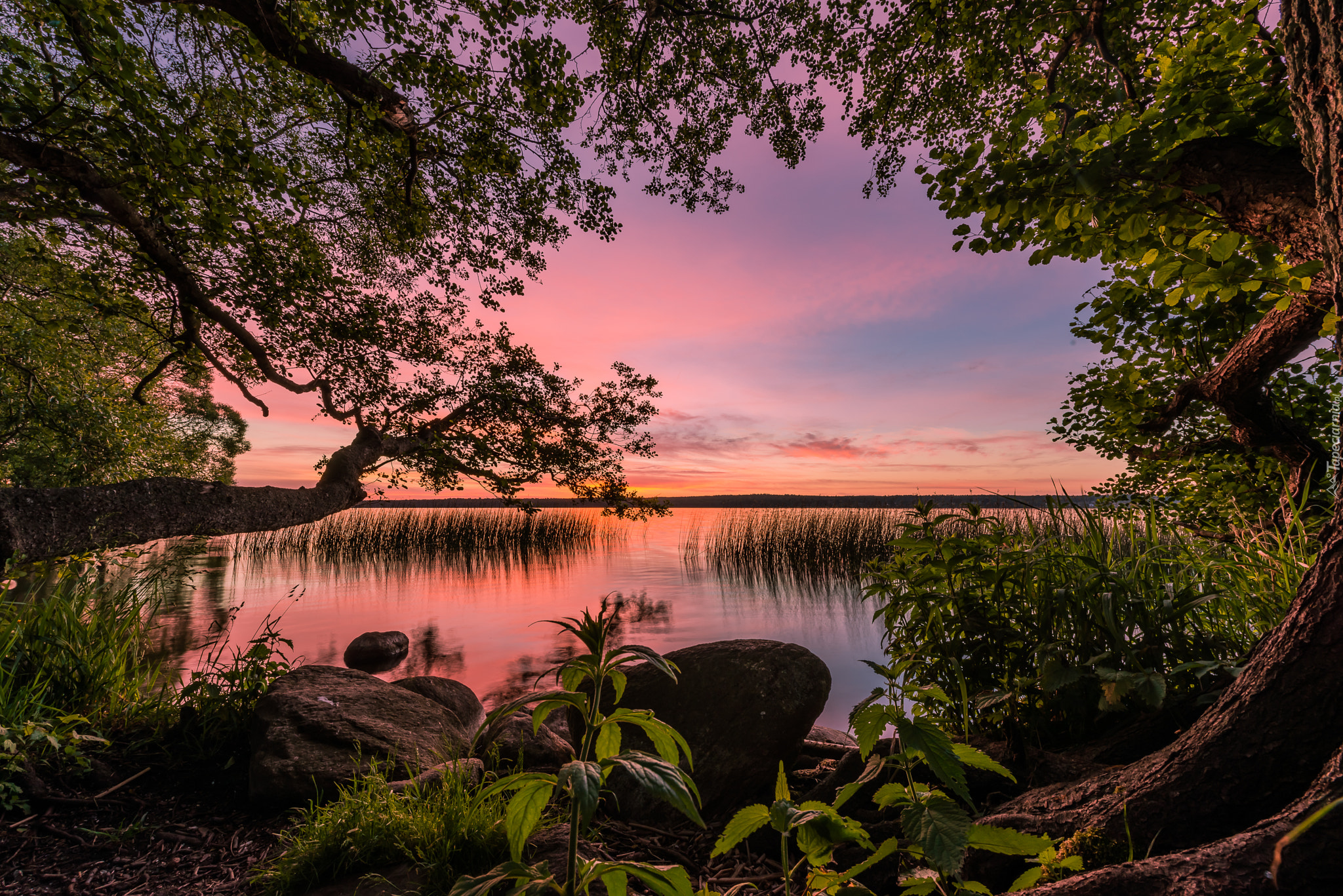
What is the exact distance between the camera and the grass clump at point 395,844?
2.06 meters

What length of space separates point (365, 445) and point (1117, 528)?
9.20 meters

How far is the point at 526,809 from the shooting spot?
1.14 m

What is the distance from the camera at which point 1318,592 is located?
1.44m

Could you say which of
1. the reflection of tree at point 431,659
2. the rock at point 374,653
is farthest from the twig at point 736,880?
the rock at point 374,653

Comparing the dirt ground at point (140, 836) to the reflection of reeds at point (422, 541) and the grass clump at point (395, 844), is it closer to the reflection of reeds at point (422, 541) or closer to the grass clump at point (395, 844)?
the grass clump at point (395, 844)

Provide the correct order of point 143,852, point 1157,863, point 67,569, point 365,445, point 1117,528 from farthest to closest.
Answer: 1. point 365,445
2. point 67,569
3. point 1117,528
4. point 143,852
5. point 1157,863

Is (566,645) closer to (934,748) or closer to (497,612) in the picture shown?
(497,612)

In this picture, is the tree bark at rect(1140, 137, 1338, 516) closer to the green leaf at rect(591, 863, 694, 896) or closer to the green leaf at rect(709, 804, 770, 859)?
the green leaf at rect(709, 804, 770, 859)

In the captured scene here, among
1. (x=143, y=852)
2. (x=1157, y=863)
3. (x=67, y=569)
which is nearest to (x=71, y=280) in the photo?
(x=67, y=569)

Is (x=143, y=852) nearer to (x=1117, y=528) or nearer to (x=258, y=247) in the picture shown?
(x=258, y=247)

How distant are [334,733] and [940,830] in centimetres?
364

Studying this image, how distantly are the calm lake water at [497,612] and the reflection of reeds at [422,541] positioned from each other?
2.29ft

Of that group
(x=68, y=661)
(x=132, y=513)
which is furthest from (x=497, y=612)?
(x=68, y=661)

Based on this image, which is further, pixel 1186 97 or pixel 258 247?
pixel 258 247
